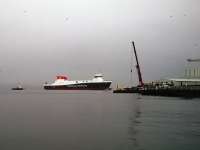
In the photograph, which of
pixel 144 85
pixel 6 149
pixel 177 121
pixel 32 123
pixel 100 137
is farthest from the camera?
pixel 144 85

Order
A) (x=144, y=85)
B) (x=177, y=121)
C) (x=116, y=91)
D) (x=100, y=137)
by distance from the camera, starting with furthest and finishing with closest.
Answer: (x=116, y=91) → (x=144, y=85) → (x=177, y=121) → (x=100, y=137)

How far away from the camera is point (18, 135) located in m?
16.6

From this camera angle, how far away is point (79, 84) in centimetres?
9306

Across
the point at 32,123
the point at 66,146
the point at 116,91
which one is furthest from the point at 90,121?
the point at 116,91

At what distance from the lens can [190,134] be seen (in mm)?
17219

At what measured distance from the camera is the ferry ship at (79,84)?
89794mm

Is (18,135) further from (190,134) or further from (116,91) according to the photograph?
(116,91)

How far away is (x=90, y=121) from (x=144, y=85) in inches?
1777

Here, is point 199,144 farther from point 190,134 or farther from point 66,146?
point 66,146

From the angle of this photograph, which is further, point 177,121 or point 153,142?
point 177,121

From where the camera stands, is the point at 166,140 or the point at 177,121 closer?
the point at 166,140

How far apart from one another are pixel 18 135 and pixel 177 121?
9.84 m

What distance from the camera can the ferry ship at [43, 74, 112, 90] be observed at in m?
89.8

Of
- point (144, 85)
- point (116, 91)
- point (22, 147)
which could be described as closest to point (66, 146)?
point (22, 147)
